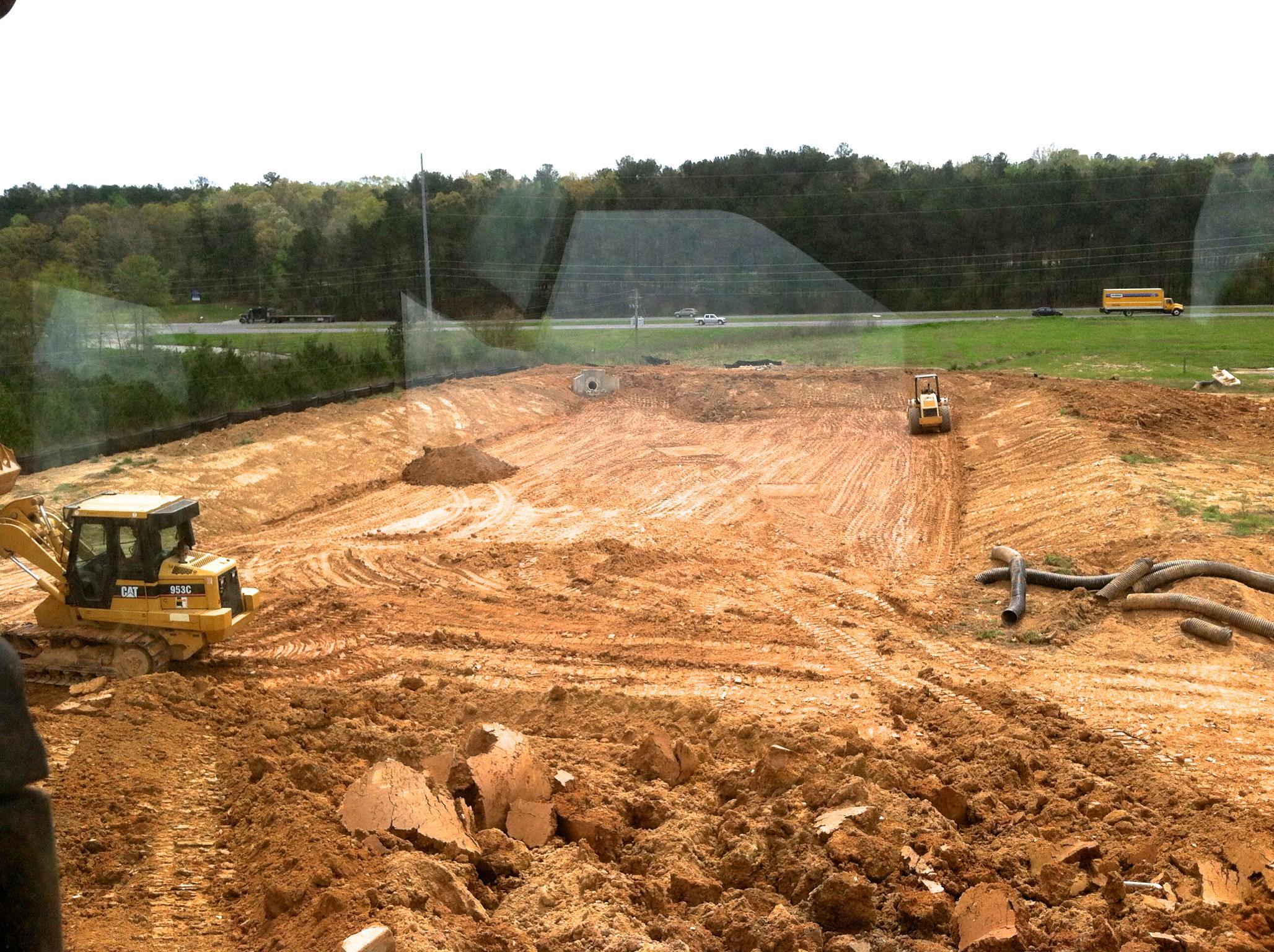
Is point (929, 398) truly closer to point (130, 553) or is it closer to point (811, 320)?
point (130, 553)

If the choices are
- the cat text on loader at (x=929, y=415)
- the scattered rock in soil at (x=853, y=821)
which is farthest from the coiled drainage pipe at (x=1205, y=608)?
the cat text on loader at (x=929, y=415)

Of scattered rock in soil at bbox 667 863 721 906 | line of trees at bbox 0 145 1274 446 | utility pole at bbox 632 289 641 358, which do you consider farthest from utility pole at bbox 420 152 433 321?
scattered rock in soil at bbox 667 863 721 906

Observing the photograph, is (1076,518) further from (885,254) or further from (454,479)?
(885,254)

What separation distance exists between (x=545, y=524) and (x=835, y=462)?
29.8ft

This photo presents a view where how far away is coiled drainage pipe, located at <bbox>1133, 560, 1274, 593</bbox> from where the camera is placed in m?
13.6

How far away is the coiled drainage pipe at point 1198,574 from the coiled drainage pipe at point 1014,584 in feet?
4.61

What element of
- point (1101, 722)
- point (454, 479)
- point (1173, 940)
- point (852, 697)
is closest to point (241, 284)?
point (454, 479)

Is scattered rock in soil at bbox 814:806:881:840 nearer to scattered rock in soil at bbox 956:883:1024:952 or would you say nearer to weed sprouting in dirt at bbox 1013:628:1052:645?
scattered rock in soil at bbox 956:883:1024:952

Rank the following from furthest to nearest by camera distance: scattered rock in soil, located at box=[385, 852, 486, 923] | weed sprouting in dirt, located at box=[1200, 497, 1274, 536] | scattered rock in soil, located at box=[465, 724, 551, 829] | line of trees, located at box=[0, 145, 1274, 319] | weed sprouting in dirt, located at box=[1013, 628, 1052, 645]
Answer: line of trees, located at box=[0, 145, 1274, 319] < weed sprouting in dirt, located at box=[1200, 497, 1274, 536] < weed sprouting in dirt, located at box=[1013, 628, 1052, 645] < scattered rock in soil, located at box=[465, 724, 551, 829] < scattered rock in soil, located at box=[385, 852, 486, 923]

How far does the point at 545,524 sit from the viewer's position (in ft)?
66.3

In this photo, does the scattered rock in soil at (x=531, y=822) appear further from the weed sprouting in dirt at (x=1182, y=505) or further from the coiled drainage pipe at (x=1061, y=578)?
the weed sprouting in dirt at (x=1182, y=505)

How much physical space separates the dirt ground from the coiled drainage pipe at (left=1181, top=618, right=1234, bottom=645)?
24 centimetres

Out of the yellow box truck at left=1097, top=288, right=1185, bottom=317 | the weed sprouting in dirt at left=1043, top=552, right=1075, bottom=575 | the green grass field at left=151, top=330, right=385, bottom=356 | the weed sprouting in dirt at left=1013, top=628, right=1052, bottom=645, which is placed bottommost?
the weed sprouting in dirt at left=1013, top=628, right=1052, bottom=645

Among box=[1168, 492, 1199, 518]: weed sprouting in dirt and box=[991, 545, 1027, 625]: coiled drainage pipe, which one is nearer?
box=[991, 545, 1027, 625]: coiled drainage pipe
